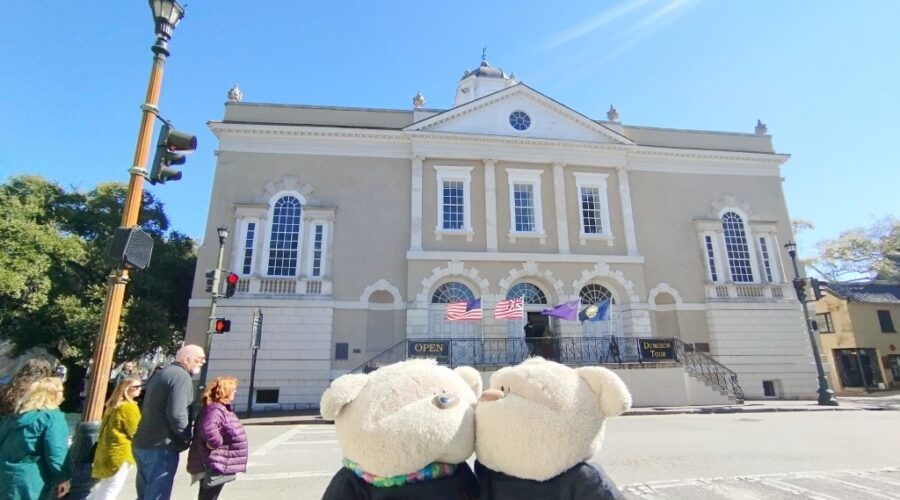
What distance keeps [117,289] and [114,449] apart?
5.52 feet

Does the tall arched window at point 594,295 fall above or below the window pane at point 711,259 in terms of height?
below

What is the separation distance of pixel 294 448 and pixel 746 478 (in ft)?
26.5

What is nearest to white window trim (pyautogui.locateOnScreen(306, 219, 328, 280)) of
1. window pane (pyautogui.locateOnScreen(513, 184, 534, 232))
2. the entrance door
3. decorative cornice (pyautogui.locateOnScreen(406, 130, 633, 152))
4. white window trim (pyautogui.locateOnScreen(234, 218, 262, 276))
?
white window trim (pyautogui.locateOnScreen(234, 218, 262, 276))

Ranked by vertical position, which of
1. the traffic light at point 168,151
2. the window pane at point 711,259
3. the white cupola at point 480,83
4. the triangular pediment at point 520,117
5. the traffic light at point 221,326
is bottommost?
the traffic light at point 221,326

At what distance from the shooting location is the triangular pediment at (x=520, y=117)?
21125 mm

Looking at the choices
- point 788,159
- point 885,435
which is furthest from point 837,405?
point 788,159

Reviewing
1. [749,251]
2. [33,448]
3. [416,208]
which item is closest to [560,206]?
[416,208]

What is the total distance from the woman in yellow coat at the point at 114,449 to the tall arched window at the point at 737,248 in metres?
23.1

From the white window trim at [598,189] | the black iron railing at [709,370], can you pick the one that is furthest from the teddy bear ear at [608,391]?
the white window trim at [598,189]

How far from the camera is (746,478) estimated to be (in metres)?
6.48

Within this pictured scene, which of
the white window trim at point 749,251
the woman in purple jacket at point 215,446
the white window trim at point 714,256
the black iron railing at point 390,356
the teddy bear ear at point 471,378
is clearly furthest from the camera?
the white window trim at point 749,251

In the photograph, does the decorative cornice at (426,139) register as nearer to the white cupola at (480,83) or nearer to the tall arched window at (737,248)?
the tall arched window at (737,248)

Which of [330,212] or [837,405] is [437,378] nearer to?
[330,212]

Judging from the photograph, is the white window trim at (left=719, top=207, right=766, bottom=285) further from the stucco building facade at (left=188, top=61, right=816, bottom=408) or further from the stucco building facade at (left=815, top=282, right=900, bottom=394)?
the stucco building facade at (left=815, top=282, right=900, bottom=394)
